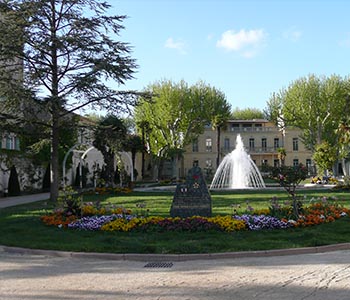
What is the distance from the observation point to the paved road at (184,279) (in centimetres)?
634

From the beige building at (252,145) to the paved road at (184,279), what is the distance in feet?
243

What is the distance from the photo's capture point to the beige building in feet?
271

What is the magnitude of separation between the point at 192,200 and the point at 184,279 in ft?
20.6

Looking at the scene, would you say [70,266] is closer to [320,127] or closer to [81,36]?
[81,36]

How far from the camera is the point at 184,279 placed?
7.25 m

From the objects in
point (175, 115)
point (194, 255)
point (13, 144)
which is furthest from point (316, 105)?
point (194, 255)

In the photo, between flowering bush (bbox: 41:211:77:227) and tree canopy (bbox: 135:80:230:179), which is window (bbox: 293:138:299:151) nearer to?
tree canopy (bbox: 135:80:230:179)

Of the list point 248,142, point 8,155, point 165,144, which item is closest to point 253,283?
point 8,155

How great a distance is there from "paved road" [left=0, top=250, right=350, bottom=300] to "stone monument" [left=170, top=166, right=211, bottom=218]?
4483mm

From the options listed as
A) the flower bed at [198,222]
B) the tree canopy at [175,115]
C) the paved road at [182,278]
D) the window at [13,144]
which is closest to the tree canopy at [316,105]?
the tree canopy at [175,115]

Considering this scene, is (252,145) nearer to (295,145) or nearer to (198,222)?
(295,145)

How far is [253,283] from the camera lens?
6.87 metres

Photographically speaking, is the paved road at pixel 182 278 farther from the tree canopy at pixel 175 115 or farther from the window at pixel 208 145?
the window at pixel 208 145

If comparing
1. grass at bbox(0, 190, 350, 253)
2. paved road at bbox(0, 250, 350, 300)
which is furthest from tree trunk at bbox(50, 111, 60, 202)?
Answer: paved road at bbox(0, 250, 350, 300)
